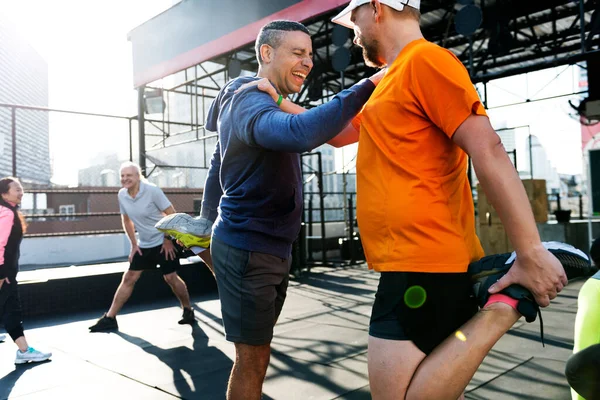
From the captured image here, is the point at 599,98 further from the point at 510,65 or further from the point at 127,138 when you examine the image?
the point at 127,138

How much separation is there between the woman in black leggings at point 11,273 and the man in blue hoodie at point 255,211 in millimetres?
2822

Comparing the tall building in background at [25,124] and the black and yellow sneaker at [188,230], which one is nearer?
the black and yellow sneaker at [188,230]

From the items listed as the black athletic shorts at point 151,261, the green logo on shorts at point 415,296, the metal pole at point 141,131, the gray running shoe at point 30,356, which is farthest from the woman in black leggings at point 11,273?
the metal pole at point 141,131

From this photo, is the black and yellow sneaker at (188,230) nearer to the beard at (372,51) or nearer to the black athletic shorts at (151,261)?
the beard at (372,51)

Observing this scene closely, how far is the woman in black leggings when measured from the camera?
386 cm

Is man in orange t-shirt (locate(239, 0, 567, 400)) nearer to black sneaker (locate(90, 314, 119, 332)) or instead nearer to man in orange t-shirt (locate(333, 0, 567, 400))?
man in orange t-shirt (locate(333, 0, 567, 400))

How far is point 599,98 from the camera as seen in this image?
995cm

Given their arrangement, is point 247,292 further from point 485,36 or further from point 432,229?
point 485,36

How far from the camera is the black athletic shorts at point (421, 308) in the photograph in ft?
4.36

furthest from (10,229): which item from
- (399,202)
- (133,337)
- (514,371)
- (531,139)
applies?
(531,139)

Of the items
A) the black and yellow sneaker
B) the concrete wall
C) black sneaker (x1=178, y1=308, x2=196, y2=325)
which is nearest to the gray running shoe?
black sneaker (x1=178, y1=308, x2=196, y2=325)

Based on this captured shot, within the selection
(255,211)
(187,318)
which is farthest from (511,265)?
(187,318)

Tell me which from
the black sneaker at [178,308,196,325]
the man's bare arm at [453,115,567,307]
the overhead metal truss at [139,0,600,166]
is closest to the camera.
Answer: the man's bare arm at [453,115,567,307]

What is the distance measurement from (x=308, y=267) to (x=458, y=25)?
485 centimetres
